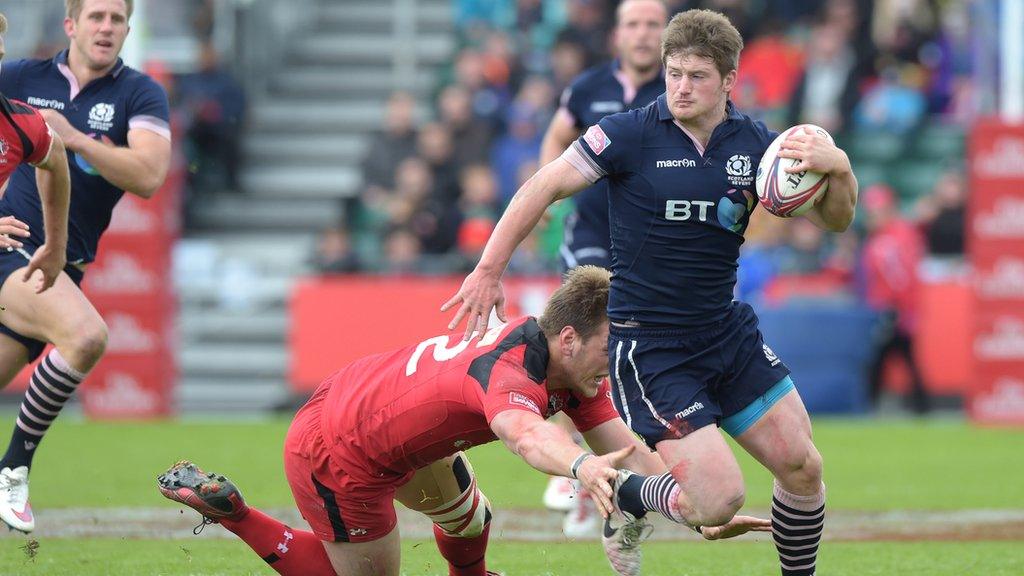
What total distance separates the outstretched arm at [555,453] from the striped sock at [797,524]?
1254mm

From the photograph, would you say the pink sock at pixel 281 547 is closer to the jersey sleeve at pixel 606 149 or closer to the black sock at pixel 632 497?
the black sock at pixel 632 497

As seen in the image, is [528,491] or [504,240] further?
[528,491]

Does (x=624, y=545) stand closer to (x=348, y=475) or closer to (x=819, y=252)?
(x=348, y=475)

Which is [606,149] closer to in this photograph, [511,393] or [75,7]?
[511,393]

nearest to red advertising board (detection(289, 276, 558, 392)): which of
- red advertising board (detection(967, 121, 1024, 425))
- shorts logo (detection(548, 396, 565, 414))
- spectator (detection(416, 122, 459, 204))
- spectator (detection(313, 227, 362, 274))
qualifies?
spectator (detection(313, 227, 362, 274))

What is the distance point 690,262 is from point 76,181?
367 cm

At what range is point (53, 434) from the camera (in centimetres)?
1491

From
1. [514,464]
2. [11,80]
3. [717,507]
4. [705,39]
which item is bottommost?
[514,464]

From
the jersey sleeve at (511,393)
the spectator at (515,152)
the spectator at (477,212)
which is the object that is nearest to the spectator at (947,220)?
the spectator at (515,152)

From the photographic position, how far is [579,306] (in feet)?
21.1

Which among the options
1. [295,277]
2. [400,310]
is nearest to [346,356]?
[400,310]

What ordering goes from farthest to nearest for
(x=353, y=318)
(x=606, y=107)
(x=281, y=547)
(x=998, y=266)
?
(x=353, y=318) → (x=998, y=266) → (x=606, y=107) → (x=281, y=547)

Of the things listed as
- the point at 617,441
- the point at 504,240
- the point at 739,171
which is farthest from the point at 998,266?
the point at 504,240

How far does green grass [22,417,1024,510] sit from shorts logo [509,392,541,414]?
416cm
